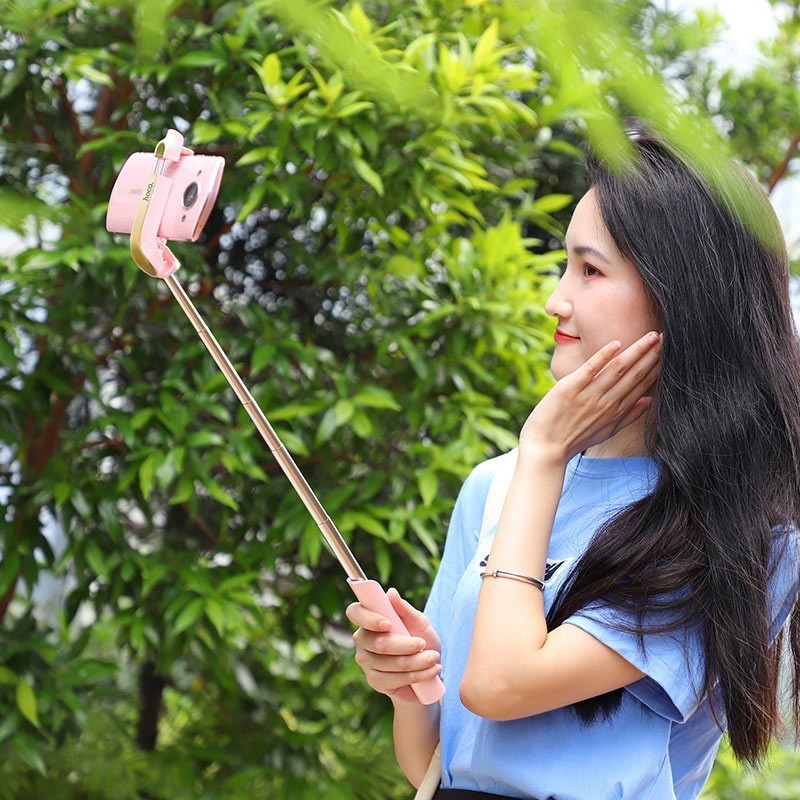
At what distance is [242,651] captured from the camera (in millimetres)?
1995

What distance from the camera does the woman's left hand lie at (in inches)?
38.4

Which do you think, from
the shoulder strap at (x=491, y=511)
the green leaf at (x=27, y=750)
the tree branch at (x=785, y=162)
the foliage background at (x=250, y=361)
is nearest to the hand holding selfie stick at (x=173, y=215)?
the shoulder strap at (x=491, y=511)

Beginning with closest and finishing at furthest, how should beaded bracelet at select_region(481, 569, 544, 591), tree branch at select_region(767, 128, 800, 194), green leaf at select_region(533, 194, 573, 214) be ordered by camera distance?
beaded bracelet at select_region(481, 569, 544, 591) < green leaf at select_region(533, 194, 573, 214) < tree branch at select_region(767, 128, 800, 194)

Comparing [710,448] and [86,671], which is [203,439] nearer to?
[86,671]

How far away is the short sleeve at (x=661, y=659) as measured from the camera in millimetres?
903

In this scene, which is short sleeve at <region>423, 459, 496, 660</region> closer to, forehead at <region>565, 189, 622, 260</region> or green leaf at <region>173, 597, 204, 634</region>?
forehead at <region>565, 189, 622, 260</region>

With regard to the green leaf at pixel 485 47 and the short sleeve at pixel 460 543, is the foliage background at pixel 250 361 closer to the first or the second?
the green leaf at pixel 485 47

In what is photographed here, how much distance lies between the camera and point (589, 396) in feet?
3.21

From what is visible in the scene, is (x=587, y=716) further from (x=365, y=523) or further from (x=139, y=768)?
(x=139, y=768)

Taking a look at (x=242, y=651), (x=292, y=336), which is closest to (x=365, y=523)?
(x=292, y=336)

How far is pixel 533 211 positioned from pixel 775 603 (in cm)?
115

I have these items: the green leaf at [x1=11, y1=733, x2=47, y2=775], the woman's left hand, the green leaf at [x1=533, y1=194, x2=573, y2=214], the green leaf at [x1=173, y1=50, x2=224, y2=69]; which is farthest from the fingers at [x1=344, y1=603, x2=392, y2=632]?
the green leaf at [x1=533, y1=194, x2=573, y2=214]

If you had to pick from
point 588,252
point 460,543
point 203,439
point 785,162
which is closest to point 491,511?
point 460,543

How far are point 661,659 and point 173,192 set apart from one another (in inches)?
22.2
